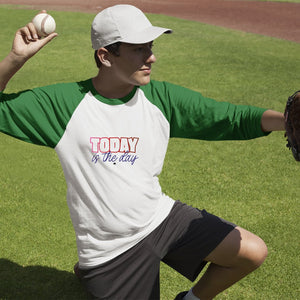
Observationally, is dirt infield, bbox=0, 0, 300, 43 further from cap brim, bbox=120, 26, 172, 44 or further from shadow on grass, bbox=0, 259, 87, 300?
cap brim, bbox=120, 26, 172, 44

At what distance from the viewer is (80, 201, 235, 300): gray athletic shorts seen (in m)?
3.22

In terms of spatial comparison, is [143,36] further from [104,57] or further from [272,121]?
[272,121]

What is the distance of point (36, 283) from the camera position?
13.8 ft

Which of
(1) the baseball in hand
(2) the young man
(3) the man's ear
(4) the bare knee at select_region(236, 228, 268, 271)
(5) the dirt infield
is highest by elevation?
(1) the baseball in hand

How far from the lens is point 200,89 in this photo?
9.25 meters

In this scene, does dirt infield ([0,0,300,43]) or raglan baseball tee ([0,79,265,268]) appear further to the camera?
dirt infield ([0,0,300,43])

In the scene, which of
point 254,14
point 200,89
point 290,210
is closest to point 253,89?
point 200,89

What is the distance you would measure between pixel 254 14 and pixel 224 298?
16346mm

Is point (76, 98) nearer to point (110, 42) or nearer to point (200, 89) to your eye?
point (110, 42)

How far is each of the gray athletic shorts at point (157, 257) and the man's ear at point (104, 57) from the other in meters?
1.01

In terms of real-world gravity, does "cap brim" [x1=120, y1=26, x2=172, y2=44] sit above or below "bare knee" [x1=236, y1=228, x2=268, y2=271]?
above

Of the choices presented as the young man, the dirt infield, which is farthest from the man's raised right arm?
the dirt infield

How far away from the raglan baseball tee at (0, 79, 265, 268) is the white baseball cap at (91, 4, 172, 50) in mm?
303

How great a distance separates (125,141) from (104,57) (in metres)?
0.52
